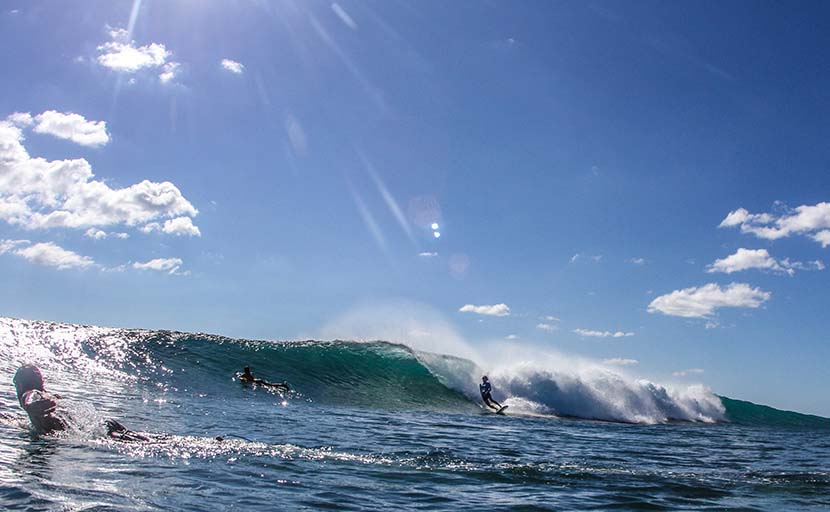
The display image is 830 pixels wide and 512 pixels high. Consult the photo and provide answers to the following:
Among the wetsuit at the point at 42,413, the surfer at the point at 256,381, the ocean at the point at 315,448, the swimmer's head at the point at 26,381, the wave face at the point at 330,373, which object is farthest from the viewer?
the surfer at the point at 256,381

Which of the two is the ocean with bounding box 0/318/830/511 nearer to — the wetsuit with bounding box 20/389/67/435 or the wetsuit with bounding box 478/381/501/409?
the wetsuit with bounding box 20/389/67/435

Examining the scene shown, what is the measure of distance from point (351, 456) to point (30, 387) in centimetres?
587

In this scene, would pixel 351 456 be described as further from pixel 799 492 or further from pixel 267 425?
pixel 799 492

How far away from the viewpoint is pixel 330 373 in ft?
79.8

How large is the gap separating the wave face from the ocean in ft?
0.44

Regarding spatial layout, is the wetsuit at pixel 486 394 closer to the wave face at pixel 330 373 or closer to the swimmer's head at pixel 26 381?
the wave face at pixel 330 373

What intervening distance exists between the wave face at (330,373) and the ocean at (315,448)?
13 cm

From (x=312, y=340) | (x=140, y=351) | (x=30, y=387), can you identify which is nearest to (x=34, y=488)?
(x=30, y=387)

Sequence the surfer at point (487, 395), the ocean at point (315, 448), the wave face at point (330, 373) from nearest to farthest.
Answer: the ocean at point (315, 448) < the wave face at point (330, 373) < the surfer at point (487, 395)

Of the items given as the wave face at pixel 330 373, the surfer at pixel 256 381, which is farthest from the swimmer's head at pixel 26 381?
the surfer at pixel 256 381

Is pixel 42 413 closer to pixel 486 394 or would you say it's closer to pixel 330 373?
pixel 330 373

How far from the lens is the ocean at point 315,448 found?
6.47m

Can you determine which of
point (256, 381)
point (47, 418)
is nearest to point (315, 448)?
point (47, 418)

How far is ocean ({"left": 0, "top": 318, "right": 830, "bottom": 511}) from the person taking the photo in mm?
6473
